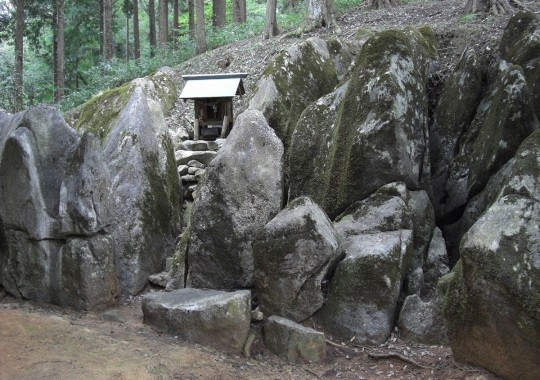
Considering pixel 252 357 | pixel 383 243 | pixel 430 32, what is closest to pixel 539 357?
pixel 383 243

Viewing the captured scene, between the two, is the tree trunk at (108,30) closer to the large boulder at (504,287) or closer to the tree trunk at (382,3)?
the tree trunk at (382,3)

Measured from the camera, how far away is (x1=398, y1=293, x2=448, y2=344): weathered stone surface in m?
6.17

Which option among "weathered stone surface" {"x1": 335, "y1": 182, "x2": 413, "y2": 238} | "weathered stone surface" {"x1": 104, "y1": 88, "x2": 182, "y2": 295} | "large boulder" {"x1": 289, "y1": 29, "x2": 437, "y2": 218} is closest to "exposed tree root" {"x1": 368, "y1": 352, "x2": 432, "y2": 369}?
"weathered stone surface" {"x1": 335, "y1": 182, "x2": 413, "y2": 238}

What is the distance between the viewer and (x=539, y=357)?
480cm

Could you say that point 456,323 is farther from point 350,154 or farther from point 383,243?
point 350,154

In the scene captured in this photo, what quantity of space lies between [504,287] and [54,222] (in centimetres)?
510

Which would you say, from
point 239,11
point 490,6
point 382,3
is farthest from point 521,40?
point 239,11

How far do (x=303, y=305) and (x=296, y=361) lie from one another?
667 mm

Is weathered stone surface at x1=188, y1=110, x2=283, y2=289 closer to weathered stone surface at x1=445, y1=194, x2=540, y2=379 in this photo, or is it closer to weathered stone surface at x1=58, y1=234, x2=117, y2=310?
weathered stone surface at x1=58, y1=234, x2=117, y2=310

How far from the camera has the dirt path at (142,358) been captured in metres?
5.29

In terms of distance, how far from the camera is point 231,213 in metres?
7.19

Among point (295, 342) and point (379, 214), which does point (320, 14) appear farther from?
point (295, 342)

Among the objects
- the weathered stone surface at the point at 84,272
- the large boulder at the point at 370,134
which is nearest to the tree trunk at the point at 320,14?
the large boulder at the point at 370,134

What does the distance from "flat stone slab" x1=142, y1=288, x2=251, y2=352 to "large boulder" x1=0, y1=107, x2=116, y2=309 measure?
96cm
